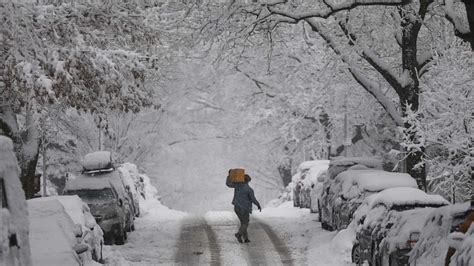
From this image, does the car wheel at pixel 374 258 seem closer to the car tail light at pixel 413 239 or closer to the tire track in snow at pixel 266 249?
the car tail light at pixel 413 239

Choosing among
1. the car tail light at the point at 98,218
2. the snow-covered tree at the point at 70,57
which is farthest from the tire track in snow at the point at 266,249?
the snow-covered tree at the point at 70,57

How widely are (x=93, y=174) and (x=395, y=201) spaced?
12101 millimetres

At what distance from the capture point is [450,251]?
862 cm

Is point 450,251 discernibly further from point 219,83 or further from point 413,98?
point 219,83

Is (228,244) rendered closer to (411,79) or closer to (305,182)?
(411,79)

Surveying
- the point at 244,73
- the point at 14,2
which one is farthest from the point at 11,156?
the point at 244,73

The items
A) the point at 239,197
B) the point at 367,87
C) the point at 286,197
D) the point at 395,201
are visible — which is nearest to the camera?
the point at 395,201

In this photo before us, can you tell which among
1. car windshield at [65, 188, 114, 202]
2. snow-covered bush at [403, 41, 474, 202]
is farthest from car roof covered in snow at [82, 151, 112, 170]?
snow-covered bush at [403, 41, 474, 202]

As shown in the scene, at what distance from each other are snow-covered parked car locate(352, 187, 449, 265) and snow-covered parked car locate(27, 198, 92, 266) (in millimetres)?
4708

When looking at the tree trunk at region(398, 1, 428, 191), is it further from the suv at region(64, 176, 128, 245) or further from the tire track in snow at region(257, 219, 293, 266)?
the suv at region(64, 176, 128, 245)

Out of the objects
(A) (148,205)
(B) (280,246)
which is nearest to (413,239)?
(B) (280,246)

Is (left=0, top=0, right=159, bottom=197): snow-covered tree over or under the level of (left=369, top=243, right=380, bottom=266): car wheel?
over

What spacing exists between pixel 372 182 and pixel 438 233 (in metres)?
7.93

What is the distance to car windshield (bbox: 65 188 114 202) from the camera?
2059 cm
